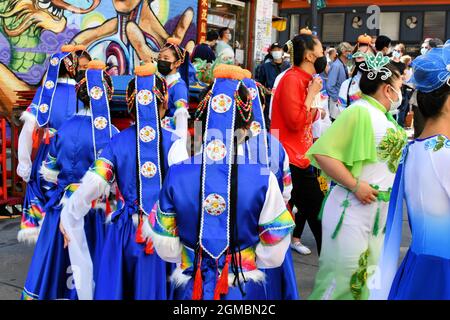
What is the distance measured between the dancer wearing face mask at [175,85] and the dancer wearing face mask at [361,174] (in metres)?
2.49

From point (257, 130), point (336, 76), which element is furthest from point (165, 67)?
point (336, 76)

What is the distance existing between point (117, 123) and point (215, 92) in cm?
410

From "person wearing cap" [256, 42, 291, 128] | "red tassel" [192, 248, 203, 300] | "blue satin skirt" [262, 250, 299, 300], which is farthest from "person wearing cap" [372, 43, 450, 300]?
"person wearing cap" [256, 42, 291, 128]

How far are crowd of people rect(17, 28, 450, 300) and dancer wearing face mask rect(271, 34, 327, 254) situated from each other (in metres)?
0.01

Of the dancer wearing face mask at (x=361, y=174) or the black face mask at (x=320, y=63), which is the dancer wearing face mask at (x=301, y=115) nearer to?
the black face mask at (x=320, y=63)

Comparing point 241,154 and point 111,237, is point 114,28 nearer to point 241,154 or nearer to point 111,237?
point 111,237

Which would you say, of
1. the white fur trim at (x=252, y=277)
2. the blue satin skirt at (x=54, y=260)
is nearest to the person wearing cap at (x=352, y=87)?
the blue satin skirt at (x=54, y=260)

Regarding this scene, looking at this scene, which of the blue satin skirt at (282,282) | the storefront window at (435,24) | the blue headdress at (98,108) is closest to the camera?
the blue satin skirt at (282,282)

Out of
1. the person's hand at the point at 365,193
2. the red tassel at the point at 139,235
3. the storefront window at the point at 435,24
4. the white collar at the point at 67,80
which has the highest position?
the storefront window at the point at 435,24

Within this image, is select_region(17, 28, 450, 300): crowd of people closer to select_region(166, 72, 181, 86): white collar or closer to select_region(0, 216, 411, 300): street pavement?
select_region(166, 72, 181, 86): white collar

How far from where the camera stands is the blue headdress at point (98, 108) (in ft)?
14.9

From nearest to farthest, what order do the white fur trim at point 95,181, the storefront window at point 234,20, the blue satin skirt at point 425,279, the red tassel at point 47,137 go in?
the blue satin skirt at point 425,279 < the white fur trim at point 95,181 < the red tassel at point 47,137 < the storefront window at point 234,20

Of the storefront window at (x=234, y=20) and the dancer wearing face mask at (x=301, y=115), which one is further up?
the storefront window at (x=234, y=20)

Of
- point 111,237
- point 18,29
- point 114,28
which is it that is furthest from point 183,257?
point 114,28
